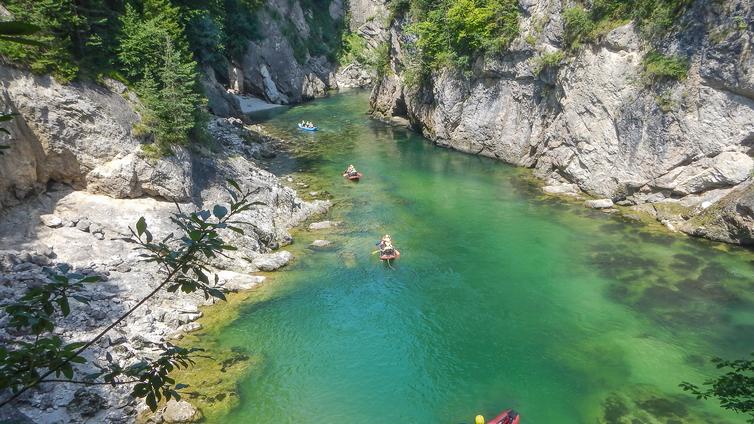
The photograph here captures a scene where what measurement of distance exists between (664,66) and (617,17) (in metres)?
4.62

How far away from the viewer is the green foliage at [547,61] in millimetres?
31264

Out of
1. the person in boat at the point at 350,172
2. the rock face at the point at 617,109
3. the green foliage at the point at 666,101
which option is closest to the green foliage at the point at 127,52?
the person in boat at the point at 350,172

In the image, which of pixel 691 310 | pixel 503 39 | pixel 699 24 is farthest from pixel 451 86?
pixel 691 310

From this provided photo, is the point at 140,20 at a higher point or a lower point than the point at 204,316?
higher

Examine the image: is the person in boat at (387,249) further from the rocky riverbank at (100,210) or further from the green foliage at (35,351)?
the green foliage at (35,351)

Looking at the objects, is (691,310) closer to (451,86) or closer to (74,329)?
(74,329)

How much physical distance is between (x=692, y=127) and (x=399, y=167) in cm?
1817

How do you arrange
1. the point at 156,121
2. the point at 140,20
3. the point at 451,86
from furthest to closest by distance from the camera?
1. the point at 451,86
2. the point at 140,20
3. the point at 156,121

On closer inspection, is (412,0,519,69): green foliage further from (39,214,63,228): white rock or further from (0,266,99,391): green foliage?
(0,266,99,391): green foliage

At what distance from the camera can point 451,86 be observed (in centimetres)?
3881

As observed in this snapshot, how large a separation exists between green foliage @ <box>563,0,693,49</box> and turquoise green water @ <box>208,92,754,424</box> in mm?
10090

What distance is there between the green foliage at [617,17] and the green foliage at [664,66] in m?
1.24

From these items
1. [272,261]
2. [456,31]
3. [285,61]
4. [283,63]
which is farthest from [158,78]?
[285,61]

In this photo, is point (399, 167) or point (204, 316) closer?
point (204, 316)
